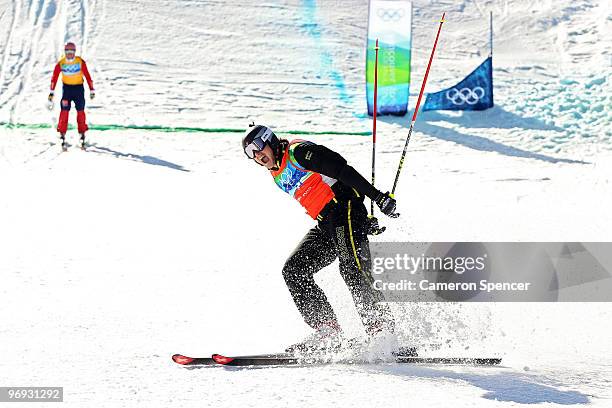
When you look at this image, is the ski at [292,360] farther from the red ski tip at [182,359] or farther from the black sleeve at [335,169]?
the black sleeve at [335,169]

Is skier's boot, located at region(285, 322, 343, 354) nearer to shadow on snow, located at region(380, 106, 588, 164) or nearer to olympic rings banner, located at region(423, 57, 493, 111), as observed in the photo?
shadow on snow, located at region(380, 106, 588, 164)

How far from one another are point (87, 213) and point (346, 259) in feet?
13.2

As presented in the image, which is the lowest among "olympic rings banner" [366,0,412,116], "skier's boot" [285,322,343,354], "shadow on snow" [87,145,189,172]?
"skier's boot" [285,322,343,354]

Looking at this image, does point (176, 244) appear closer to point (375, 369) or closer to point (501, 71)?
point (375, 369)

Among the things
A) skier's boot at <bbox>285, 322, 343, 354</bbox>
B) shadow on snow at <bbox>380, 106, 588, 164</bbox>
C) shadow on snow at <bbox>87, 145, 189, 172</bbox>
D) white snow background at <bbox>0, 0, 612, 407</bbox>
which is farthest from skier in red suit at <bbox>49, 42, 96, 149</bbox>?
skier's boot at <bbox>285, 322, 343, 354</bbox>

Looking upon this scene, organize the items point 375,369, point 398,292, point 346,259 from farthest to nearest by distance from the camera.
Answer: point 398,292, point 346,259, point 375,369

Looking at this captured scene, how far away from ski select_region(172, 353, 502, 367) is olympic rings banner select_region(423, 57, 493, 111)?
759 cm

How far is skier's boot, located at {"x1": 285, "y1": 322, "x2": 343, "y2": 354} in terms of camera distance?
4434 mm

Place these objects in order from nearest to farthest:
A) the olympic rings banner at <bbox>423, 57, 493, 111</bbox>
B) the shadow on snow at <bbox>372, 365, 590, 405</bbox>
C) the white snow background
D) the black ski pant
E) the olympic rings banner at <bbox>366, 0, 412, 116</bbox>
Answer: the shadow on snow at <bbox>372, 365, 590, 405</bbox>
the white snow background
the black ski pant
the olympic rings banner at <bbox>366, 0, 412, 116</bbox>
the olympic rings banner at <bbox>423, 57, 493, 111</bbox>

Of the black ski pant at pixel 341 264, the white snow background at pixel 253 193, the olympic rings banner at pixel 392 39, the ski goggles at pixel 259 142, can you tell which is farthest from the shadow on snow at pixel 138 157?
the ski goggles at pixel 259 142

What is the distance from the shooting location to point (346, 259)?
4395 millimetres

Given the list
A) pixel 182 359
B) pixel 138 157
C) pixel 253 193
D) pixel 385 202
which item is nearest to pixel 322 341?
pixel 182 359

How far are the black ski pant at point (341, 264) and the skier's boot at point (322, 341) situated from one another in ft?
0.09

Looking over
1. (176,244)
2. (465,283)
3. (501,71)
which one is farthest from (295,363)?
(501,71)
